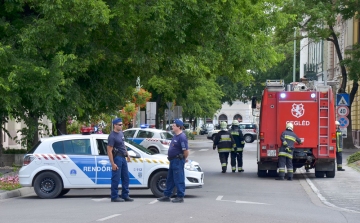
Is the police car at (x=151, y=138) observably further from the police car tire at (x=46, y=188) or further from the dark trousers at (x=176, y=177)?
the dark trousers at (x=176, y=177)

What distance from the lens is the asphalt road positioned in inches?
508

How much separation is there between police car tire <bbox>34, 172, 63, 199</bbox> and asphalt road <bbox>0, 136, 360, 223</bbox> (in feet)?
0.74

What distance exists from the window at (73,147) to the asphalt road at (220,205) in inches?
42.6

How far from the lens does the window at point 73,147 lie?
1731 centimetres

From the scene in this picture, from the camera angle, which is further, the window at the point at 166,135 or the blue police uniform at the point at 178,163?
the window at the point at 166,135

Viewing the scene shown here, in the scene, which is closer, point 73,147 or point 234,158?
point 73,147

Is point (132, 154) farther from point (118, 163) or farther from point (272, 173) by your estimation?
point (272, 173)

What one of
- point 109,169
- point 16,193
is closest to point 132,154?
point 109,169

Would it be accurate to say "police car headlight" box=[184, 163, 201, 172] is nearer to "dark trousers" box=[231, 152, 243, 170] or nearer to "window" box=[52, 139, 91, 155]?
"window" box=[52, 139, 91, 155]

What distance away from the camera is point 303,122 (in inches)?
902

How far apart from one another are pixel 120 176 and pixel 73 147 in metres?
2.04

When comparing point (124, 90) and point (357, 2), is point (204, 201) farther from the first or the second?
point (357, 2)

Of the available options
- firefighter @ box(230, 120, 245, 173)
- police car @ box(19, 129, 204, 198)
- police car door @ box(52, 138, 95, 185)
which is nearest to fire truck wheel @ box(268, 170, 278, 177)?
firefighter @ box(230, 120, 245, 173)

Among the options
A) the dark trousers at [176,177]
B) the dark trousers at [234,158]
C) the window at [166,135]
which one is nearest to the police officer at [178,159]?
the dark trousers at [176,177]
